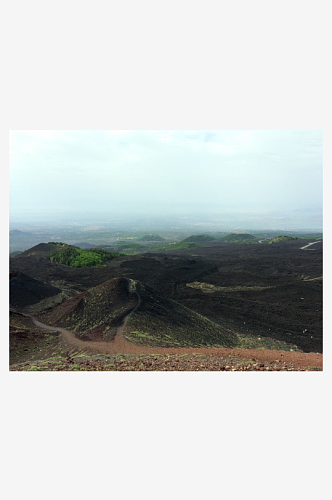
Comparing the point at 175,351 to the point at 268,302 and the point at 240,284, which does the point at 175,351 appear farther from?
the point at 240,284

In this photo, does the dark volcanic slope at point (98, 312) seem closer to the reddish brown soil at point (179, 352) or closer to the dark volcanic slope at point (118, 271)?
the reddish brown soil at point (179, 352)

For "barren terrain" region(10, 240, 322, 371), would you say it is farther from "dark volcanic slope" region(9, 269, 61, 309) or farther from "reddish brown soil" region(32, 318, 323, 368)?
"dark volcanic slope" region(9, 269, 61, 309)

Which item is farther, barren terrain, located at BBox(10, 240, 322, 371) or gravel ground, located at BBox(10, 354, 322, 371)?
barren terrain, located at BBox(10, 240, 322, 371)

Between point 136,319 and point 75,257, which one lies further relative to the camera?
point 75,257

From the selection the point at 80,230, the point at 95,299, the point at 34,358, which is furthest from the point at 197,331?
the point at 80,230

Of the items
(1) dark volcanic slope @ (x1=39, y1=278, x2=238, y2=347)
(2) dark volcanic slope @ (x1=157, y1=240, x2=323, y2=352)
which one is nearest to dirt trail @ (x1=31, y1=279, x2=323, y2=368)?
(1) dark volcanic slope @ (x1=39, y1=278, x2=238, y2=347)

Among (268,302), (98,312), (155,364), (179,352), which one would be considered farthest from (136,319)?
(268,302)
